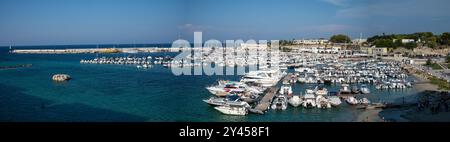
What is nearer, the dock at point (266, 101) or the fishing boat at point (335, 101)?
the dock at point (266, 101)

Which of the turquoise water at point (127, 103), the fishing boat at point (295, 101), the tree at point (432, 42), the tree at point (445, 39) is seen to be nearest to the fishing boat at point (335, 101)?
the turquoise water at point (127, 103)

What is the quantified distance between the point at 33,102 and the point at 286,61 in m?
10.8

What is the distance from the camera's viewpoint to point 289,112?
6762mm

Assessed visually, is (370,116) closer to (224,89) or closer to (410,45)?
(224,89)

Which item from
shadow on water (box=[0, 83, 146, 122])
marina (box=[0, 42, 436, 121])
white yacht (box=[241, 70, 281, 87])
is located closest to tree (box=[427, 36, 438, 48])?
marina (box=[0, 42, 436, 121])

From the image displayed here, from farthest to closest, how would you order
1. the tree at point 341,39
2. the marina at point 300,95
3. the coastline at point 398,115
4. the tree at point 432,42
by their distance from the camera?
the tree at point 341,39 → the tree at point 432,42 → the marina at point 300,95 → the coastline at point 398,115

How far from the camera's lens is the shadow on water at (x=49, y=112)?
6.62 m

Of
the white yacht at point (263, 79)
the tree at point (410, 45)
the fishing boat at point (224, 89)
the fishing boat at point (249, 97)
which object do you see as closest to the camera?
the fishing boat at point (249, 97)

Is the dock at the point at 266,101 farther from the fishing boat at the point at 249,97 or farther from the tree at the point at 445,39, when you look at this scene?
the tree at the point at 445,39

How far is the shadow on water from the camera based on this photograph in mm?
6615

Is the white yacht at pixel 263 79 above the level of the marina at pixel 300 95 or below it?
above

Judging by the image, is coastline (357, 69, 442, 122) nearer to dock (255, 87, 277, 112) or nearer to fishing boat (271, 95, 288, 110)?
fishing boat (271, 95, 288, 110)

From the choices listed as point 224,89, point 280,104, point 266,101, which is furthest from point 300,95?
point 224,89
